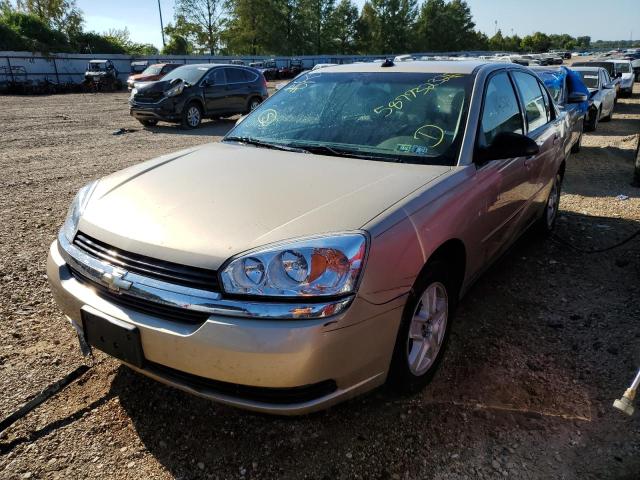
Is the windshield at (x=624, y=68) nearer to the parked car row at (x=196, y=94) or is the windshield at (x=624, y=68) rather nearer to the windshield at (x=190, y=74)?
the parked car row at (x=196, y=94)

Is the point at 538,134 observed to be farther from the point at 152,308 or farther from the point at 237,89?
the point at 237,89

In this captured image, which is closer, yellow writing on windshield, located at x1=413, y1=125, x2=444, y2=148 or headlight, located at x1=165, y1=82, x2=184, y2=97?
yellow writing on windshield, located at x1=413, y1=125, x2=444, y2=148

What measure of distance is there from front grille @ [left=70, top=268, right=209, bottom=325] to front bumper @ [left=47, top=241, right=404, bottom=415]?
0.06 ft

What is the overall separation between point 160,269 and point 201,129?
497 inches

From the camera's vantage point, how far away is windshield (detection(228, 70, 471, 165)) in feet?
9.51

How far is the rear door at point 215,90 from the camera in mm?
13953

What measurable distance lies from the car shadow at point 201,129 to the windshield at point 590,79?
984cm

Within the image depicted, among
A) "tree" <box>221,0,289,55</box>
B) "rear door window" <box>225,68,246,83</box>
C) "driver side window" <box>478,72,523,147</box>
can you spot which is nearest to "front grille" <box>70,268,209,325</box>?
"driver side window" <box>478,72,523,147</box>

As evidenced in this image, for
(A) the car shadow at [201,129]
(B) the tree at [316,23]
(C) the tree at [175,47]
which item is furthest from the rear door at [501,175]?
(B) the tree at [316,23]

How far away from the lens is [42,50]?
35.4m

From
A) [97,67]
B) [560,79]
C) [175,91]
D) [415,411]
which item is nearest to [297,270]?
[415,411]

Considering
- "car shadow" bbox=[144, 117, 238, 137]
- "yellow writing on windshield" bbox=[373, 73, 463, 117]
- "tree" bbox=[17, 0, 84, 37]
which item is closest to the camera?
"yellow writing on windshield" bbox=[373, 73, 463, 117]

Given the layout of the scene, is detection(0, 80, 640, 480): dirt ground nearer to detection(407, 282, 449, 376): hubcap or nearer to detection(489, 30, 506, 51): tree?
detection(407, 282, 449, 376): hubcap

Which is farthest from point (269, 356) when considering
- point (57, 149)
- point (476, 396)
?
point (57, 149)
